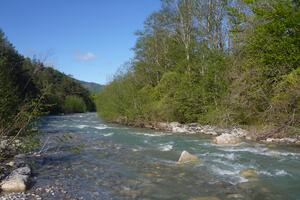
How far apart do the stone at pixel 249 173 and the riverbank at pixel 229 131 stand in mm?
4739

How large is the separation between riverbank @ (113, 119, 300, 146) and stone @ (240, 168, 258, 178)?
474 centimetres

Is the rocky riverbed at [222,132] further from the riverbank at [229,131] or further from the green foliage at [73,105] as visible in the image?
the green foliage at [73,105]

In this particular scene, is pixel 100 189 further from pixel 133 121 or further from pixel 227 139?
pixel 133 121

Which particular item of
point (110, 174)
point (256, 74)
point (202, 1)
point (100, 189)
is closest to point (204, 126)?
point (256, 74)

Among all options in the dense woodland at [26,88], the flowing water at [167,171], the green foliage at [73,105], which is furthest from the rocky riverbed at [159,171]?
the green foliage at [73,105]

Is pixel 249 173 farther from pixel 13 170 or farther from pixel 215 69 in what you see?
pixel 215 69

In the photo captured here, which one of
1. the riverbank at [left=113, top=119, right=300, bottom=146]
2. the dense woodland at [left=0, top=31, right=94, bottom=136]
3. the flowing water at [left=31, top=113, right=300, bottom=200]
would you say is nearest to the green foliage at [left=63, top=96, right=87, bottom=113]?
the dense woodland at [left=0, top=31, right=94, bottom=136]

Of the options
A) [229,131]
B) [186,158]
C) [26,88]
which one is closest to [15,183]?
[186,158]

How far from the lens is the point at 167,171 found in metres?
11.9

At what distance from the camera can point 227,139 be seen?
18.2 metres

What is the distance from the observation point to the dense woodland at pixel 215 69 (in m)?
16.1

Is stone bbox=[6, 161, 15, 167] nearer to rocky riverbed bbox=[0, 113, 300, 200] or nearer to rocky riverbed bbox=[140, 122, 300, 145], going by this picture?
rocky riverbed bbox=[0, 113, 300, 200]

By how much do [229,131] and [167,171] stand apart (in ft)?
37.4

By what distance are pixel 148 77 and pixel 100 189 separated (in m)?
30.5
